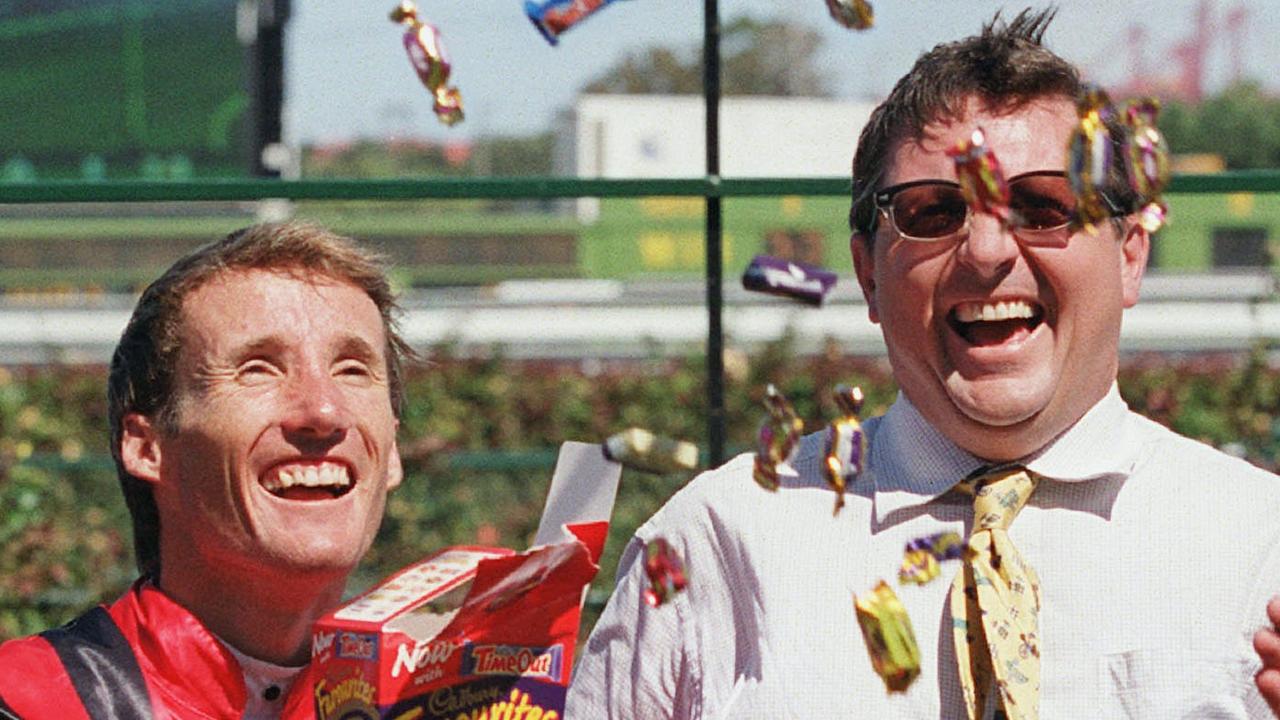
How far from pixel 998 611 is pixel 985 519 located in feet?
0.35

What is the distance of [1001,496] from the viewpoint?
2.01 metres

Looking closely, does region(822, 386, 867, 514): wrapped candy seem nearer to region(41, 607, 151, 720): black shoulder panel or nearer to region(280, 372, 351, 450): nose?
region(280, 372, 351, 450): nose

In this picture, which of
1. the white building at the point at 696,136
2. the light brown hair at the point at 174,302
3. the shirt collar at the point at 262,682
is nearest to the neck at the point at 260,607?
the shirt collar at the point at 262,682

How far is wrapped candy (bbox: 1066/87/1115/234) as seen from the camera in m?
2.00

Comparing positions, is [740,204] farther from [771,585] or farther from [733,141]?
[771,585]

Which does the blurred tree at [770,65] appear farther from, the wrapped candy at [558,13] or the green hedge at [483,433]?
the wrapped candy at [558,13]

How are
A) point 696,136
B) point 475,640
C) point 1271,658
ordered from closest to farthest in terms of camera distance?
point 1271,658 → point 475,640 → point 696,136

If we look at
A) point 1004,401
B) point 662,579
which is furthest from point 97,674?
point 1004,401

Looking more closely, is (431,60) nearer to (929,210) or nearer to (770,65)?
(929,210)

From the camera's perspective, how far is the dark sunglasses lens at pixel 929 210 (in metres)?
2.03

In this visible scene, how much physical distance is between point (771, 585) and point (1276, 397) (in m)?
5.02

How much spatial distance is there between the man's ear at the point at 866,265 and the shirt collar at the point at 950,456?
11 centimetres

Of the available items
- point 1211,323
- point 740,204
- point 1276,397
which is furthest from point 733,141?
point 1211,323

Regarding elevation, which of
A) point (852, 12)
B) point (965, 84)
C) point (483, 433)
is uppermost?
point (852, 12)
